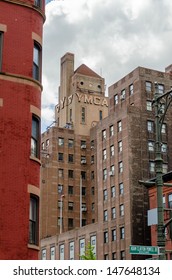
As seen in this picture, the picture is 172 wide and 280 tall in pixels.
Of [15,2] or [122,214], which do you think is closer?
[15,2]

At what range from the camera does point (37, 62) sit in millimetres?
26875

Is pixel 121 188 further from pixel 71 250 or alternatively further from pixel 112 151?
pixel 71 250

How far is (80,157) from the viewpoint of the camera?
110 meters

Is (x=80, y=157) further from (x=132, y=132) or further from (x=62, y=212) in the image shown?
(x=132, y=132)

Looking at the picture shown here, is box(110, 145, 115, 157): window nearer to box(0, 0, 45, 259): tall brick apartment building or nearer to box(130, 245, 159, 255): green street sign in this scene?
box(0, 0, 45, 259): tall brick apartment building

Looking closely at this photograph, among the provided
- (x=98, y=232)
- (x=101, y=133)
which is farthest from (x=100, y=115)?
(x=98, y=232)

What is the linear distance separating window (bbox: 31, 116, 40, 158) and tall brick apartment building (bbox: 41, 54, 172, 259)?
162 feet

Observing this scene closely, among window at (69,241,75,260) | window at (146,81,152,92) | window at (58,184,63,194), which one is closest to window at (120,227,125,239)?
window at (69,241,75,260)

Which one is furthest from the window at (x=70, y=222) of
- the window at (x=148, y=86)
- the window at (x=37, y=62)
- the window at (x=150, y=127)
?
the window at (x=37, y=62)

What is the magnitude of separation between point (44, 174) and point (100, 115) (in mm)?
23430

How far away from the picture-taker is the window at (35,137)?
997 inches

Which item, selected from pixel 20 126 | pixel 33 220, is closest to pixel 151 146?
pixel 20 126

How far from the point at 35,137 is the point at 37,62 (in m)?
3.84
